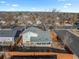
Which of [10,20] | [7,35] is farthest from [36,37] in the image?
[10,20]

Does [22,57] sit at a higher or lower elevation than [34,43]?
higher

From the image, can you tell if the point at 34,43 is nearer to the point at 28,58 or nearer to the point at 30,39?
the point at 30,39

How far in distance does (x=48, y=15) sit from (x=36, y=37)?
60.4 ft

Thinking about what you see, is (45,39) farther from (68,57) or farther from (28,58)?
(28,58)

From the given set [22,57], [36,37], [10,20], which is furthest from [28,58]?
[10,20]

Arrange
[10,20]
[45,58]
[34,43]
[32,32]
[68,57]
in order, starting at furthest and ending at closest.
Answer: [10,20], [32,32], [34,43], [68,57], [45,58]

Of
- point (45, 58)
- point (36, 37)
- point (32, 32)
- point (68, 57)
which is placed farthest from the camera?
point (32, 32)

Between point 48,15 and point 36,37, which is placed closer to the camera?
point 36,37

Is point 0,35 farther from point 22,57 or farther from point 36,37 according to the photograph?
point 22,57

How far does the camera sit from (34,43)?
14.2 meters

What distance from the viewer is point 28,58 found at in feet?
22.9

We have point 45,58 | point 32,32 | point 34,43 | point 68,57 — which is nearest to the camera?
point 45,58

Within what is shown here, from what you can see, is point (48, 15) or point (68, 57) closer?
point (68, 57)

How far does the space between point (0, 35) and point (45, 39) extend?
4.64m
